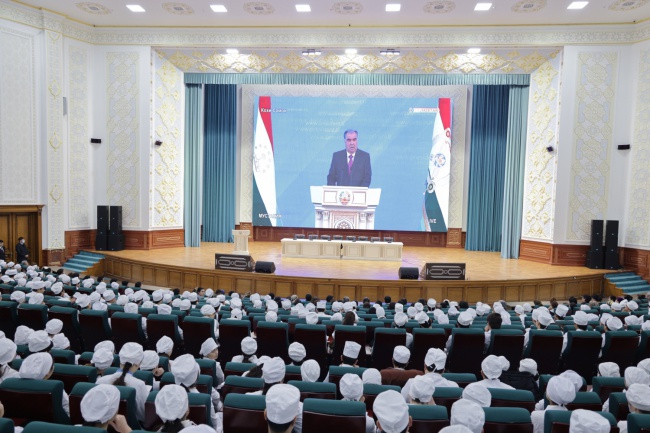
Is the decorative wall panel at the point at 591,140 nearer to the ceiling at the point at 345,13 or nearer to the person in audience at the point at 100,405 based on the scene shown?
the ceiling at the point at 345,13

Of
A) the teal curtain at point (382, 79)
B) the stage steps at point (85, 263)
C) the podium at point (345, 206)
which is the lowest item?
the stage steps at point (85, 263)

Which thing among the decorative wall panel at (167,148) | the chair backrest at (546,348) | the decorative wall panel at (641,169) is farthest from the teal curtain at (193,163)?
the decorative wall panel at (641,169)

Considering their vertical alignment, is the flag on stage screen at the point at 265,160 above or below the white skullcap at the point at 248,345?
above

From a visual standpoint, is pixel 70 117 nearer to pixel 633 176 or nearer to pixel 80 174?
pixel 80 174

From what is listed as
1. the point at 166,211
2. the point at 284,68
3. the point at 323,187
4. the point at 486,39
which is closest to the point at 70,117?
the point at 166,211

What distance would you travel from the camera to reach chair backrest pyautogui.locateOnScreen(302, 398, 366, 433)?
10.5 ft

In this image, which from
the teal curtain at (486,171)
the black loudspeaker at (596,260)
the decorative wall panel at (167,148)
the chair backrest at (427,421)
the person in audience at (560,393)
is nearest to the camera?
the chair backrest at (427,421)

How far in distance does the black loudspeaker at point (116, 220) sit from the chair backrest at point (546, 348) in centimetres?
1410

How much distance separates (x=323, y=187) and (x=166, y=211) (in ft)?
20.5

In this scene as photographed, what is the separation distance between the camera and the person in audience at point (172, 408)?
2.91 metres

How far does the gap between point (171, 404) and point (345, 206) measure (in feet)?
52.2

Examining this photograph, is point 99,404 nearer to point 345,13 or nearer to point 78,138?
point 345,13

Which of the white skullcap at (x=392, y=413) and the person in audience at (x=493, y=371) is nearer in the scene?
the white skullcap at (x=392, y=413)

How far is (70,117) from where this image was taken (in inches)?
612
